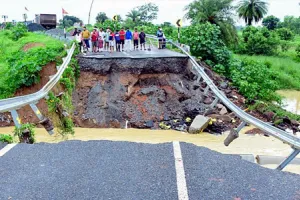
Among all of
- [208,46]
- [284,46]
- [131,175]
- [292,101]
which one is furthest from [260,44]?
[131,175]

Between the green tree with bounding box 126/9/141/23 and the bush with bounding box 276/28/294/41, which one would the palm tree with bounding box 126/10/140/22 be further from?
the bush with bounding box 276/28/294/41

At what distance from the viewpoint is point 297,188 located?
524 cm

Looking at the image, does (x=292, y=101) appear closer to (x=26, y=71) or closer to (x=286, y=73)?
(x=286, y=73)

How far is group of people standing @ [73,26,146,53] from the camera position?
21219 mm

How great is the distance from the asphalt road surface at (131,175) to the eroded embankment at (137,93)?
1069 cm

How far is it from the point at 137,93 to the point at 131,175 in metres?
13.4

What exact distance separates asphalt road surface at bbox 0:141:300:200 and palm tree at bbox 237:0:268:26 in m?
58.6

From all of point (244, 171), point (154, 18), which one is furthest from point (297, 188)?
point (154, 18)

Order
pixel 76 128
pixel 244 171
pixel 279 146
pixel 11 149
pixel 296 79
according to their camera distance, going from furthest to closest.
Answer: pixel 296 79 → pixel 76 128 → pixel 279 146 → pixel 11 149 → pixel 244 171

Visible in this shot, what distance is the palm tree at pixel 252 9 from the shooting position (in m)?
61.1

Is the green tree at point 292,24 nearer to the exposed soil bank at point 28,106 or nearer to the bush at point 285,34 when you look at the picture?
the bush at point 285,34

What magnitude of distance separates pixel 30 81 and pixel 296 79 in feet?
79.0

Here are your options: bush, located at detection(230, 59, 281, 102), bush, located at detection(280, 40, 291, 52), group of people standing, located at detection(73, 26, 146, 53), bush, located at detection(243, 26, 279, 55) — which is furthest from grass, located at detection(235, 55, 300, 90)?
group of people standing, located at detection(73, 26, 146, 53)

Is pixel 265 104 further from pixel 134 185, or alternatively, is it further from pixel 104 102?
pixel 134 185
